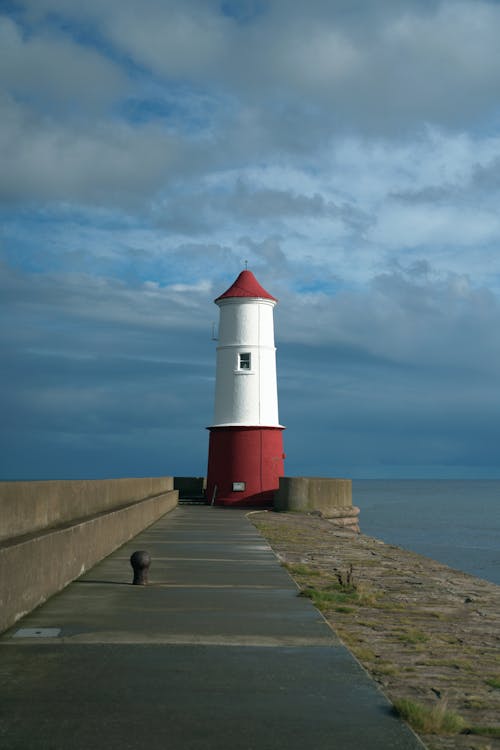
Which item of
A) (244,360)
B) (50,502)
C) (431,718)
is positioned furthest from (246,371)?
(431,718)

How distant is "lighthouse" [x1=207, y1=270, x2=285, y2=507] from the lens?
108 ft

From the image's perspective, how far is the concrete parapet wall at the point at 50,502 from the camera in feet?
30.8

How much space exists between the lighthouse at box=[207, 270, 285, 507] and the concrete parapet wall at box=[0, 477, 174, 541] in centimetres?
1415

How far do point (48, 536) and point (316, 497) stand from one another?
72.9 feet

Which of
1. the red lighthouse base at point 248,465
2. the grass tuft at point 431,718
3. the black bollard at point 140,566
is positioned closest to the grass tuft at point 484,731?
the grass tuft at point 431,718

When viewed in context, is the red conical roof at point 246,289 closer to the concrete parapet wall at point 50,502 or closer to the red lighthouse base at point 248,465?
the red lighthouse base at point 248,465

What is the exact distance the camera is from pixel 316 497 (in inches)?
1228

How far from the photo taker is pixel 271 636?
25.6ft

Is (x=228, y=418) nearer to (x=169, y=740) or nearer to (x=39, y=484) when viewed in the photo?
(x=39, y=484)

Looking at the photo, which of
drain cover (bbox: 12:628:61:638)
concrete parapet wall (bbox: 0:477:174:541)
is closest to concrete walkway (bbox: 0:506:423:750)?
drain cover (bbox: 12:628:61:638)

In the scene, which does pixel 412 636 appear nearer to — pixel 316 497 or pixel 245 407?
pixel 316 497

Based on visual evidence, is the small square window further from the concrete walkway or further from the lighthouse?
the concrete walkway

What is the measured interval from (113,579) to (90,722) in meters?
6.56

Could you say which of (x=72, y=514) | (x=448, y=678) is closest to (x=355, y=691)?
(x=448, y=678)
